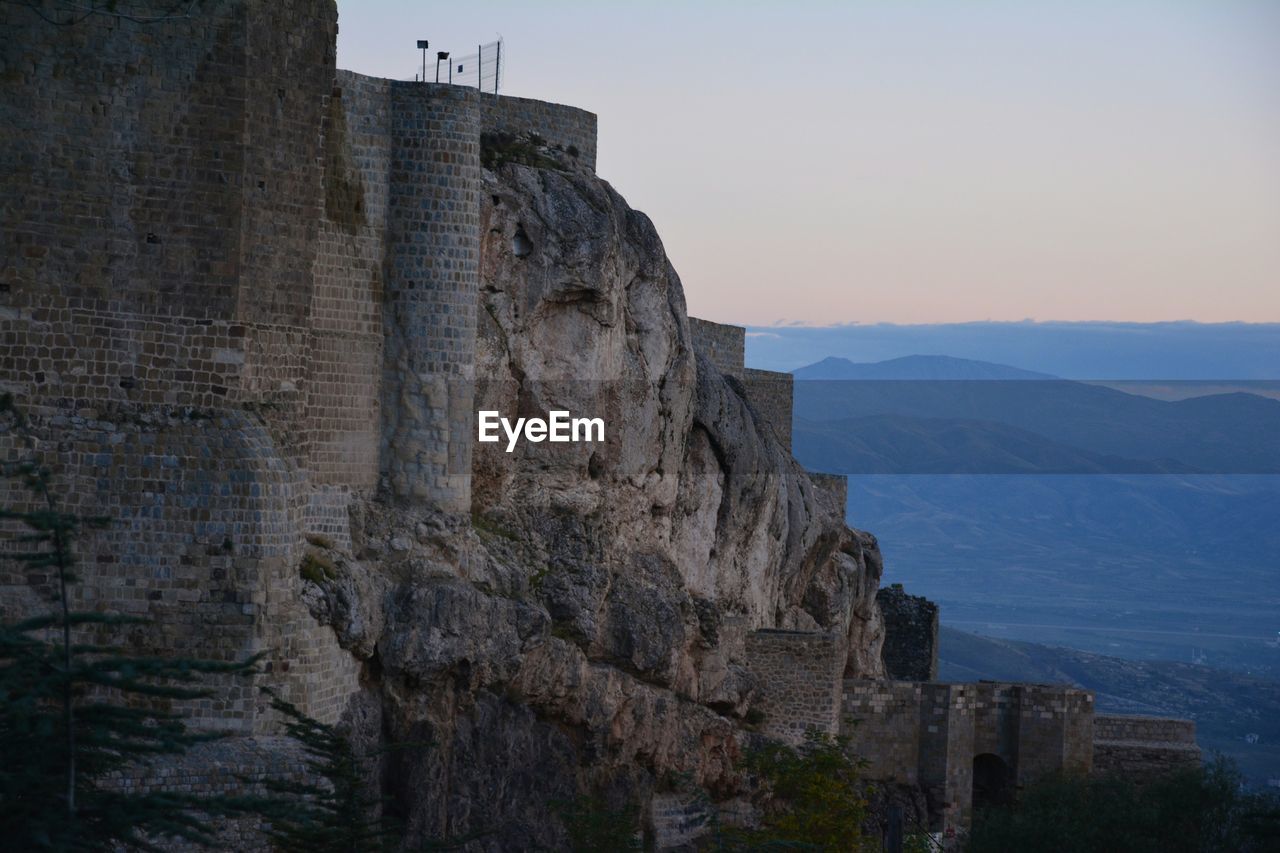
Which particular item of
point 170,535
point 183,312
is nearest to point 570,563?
point 170,535

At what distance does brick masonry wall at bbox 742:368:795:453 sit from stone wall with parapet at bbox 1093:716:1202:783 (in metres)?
10.6

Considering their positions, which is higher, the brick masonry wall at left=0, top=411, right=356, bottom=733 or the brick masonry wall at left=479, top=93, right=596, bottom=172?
the brick masonry wall at left=479, top=93, right=596, bottom=172

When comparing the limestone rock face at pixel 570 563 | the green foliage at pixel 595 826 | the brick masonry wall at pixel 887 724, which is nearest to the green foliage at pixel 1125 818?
the brick masonry wall at pixel 887 724

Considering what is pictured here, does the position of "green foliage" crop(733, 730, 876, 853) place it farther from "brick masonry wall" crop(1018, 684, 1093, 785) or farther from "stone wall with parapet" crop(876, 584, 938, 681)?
"stone wall with parapet" crop(876, 584, 938, 681)

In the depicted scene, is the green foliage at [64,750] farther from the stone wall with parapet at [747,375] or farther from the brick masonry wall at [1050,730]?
the brick masonry wall at [1050,730]

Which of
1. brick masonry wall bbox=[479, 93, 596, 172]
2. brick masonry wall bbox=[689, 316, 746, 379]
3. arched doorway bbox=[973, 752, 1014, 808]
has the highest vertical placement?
brick masonry wall bbox=[479, 93, 596, 172]

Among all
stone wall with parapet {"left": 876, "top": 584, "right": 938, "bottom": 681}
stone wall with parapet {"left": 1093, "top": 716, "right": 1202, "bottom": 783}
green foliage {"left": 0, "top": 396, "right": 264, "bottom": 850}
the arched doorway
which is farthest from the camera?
stone wall with parapet {"left": 876, "top": 584, "right": 938, "bottom": 681}

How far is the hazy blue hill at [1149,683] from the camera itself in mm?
149250

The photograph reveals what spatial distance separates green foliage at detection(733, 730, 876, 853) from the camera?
44.7 m

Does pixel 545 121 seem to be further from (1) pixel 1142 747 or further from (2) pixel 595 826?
(1) pixel 1142 747

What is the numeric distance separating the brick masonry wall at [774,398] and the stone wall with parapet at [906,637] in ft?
27.2

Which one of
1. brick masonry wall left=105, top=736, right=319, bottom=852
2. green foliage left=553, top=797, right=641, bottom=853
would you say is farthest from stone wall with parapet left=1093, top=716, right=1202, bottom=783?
brick masonry wall left=105, top=736, right=319, bottom=852

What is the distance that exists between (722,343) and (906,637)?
12985 mm

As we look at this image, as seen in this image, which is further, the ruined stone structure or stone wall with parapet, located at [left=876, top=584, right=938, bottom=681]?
stone wall with parapet, located at [left=876, top=584, right=938, bottom=681]
